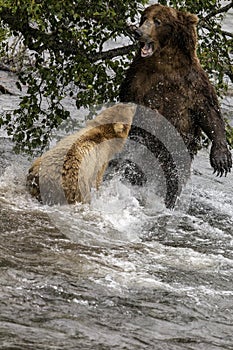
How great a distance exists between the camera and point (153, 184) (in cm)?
865

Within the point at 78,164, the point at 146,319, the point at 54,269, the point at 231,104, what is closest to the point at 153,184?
the point at 78,164

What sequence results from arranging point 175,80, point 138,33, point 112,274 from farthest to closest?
point 175,80 < point 138,33 < point 112,274

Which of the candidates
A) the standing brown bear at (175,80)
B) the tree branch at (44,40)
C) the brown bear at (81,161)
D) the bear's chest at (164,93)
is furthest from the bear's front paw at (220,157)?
the tree branch at (44,40)

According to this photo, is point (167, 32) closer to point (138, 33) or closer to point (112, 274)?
point (138, 33)

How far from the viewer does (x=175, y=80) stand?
8430 mm

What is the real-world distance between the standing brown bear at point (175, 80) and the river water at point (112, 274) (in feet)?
2.53

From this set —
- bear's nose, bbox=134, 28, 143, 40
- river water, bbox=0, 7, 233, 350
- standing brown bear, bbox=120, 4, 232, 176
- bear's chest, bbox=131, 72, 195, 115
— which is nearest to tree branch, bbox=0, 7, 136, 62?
standing brown bear, bbox=120, 4, 232, 176

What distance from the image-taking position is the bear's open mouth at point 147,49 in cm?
820

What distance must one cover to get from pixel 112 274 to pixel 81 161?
137 cm

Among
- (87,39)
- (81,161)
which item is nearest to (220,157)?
(87,39)

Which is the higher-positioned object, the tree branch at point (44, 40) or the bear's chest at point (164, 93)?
the tree branch at point (44, 40)

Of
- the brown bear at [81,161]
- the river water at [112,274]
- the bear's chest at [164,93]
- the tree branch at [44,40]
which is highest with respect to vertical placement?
the tree branch at [44,40]

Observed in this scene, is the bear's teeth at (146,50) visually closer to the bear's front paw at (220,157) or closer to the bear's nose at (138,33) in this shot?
the bear's nose at (138,33)

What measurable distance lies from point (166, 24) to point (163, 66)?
0.39 m
